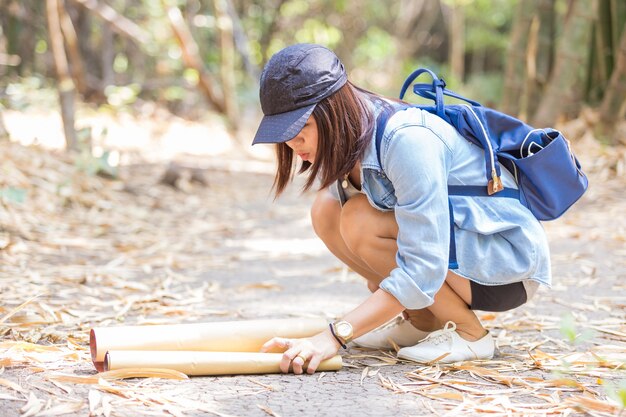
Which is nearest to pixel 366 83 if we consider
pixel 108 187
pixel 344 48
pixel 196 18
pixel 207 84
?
pixel 344 48

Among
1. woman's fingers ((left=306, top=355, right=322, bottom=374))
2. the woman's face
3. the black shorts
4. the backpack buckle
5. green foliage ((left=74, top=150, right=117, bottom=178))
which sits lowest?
woman's fingers ((left=306, top=355, right=322, bottom=374))

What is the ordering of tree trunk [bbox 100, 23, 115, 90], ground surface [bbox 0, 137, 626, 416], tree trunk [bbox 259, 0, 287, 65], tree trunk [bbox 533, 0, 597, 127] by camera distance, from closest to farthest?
ground surface [bbox 0, 137, 626, 416]
tree trunk [bbox 533, 0, 597, 127]
tree trunk [bbox 100, 23, 115, 90]
tree trunk [bbox 259, 0, 287, 65]

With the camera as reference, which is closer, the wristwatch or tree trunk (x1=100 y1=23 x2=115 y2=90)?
the wristwatch

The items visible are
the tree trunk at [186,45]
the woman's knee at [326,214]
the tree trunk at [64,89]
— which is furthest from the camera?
the tree trunk at [186,45]

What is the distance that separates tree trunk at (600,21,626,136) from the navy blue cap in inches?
165

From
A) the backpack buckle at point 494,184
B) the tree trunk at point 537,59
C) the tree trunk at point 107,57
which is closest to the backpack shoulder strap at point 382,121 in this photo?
the backpack buckle at point 494,184

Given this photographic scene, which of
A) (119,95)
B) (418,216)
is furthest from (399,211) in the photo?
(119,95)

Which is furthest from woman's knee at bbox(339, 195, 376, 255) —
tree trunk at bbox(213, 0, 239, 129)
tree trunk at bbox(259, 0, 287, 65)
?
tree trunk at bbox(259, 0, 287, 65)

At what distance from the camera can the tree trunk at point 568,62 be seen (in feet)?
20.7

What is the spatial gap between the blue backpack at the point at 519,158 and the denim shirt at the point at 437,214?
28mm

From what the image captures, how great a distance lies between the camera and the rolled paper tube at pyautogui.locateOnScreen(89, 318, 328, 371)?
7.15 ft

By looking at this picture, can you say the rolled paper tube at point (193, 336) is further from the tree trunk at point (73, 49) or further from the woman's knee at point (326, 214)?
the tree trunk at point (73, 49)

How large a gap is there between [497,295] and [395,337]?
0.40 m

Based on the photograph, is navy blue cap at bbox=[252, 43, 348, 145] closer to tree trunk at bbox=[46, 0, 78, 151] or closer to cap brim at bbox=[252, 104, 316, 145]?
cap brim at bbox=[252, 104, 316, 145]
